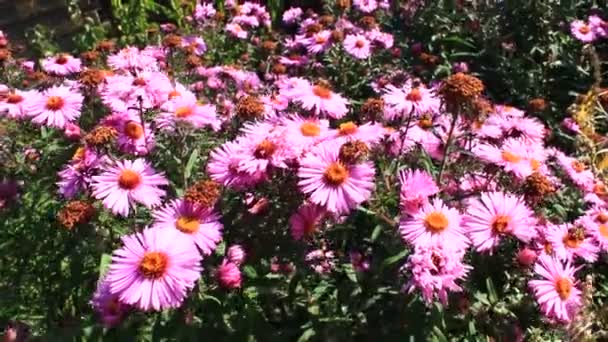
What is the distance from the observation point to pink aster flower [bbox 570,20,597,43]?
13.0 feet

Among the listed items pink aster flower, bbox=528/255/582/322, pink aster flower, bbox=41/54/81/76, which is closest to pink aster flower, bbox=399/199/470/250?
pink aster flower, bbox=528/255/582/322

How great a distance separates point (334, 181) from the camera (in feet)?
5.02

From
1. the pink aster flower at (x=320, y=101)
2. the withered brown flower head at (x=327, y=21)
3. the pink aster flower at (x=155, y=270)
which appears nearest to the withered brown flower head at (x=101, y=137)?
the pink aster flower at (x=155, y=270)

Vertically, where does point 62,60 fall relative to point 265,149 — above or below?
above

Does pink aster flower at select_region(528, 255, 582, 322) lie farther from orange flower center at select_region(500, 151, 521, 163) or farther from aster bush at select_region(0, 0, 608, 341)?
orange flower center at select_region(500, 151, 521, 163)

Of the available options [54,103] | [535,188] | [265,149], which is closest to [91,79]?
[54,103]

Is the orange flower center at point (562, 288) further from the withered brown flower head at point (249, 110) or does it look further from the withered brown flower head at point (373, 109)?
the withered brown flower head at point (249, 110)

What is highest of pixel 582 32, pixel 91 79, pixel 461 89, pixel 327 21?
pixel 582 32

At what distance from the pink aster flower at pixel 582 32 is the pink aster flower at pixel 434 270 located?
9.43ft

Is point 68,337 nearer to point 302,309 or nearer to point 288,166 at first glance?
point 302,309

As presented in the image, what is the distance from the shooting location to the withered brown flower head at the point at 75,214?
5.44 ft

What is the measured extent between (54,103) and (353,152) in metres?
1.07

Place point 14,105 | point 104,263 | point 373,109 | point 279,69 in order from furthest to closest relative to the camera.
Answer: point 279,69
point 14,105
point 373,109
point 104,263

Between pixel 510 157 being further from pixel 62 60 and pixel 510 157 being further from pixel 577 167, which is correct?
pixel 62 60
